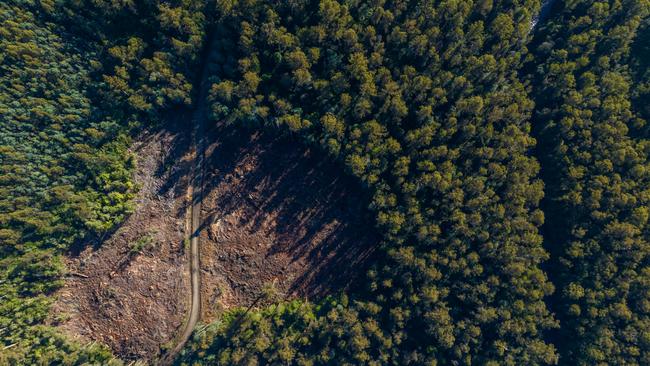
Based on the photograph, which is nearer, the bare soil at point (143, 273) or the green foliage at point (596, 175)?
the bare soil at point (143, 273)

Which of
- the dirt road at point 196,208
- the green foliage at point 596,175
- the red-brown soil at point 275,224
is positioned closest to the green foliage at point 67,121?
the dirt road at point 196,208

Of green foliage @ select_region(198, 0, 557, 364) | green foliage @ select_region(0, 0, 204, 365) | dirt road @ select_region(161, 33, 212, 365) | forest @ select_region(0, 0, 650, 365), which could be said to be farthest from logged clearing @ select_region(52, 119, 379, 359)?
green foliage @ select_region(198, 0, 557, 364)

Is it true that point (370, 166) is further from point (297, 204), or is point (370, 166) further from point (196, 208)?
point (196, 208)

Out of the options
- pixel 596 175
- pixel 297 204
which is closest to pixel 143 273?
pixel 297 204

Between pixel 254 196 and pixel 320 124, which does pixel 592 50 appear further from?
pixel 254 196

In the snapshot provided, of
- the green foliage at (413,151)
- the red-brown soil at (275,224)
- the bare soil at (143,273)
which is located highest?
the green foliage at (413,151)

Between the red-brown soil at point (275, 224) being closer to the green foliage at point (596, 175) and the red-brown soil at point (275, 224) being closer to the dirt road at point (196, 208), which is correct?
the dirt road at point (196, 208)
